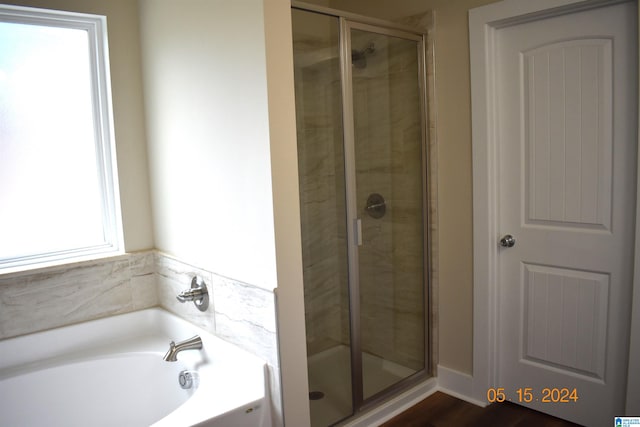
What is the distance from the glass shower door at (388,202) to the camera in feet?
7.74

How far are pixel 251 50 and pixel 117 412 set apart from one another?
171 cm

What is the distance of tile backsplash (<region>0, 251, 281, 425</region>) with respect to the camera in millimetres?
1936

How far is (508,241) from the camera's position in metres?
2.47

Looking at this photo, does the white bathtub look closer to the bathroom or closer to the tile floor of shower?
the bathroom

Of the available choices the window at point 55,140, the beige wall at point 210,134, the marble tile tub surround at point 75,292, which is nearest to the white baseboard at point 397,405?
the beige wall at point 210,134

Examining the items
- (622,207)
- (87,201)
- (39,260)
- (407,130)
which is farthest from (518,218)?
(39,260)

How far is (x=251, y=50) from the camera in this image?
1812 mm

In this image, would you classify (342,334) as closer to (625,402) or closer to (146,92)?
(625,402)

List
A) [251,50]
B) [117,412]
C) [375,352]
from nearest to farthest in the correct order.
A: 1. [251,50]
2. [117,412]
3. [375,352]

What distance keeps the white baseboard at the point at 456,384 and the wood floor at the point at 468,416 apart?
40mm

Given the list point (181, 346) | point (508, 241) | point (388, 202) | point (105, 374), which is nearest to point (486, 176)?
point (508, 241)

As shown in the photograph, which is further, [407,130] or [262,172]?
[407,130]

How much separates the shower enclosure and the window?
106 centimetres

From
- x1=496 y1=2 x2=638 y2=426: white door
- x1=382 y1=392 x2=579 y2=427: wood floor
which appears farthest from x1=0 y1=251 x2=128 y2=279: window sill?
x1=496 y1=2 x2=638 y2=426: white door
